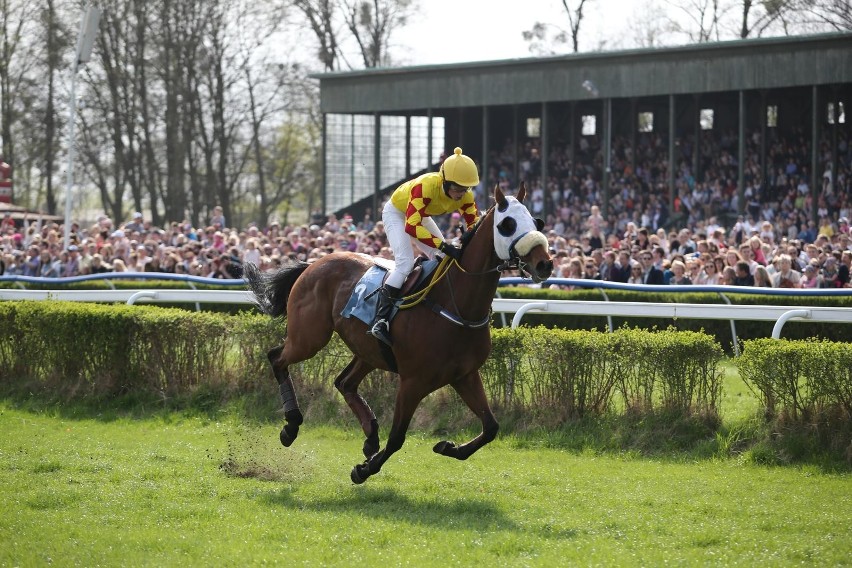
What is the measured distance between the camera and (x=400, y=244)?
7.19 m

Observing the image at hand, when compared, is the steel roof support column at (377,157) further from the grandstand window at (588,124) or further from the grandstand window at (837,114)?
the grandstand window at (837,114)

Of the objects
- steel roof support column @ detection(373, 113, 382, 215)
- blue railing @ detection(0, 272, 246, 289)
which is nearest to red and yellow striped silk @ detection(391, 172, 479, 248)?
blue railing @ detection(0, 272, 246, 289)

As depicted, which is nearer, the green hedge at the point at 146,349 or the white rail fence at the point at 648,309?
the white rail fence at the point at 648,309

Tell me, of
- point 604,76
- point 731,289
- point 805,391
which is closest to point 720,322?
point 731,289

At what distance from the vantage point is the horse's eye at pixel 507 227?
20.5 feet

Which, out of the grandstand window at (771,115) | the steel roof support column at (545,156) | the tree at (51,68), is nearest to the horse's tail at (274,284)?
the steel roof support column at (545,156)

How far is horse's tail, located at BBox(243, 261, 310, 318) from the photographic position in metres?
8.35

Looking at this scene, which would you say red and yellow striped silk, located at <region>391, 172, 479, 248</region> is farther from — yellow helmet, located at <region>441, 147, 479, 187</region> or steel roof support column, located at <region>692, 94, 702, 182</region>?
steel roof support column, located at <region>692, 94, 702, 182</region>

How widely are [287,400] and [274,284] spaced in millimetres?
1107

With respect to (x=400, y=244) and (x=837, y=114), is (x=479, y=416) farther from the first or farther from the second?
(x=837, y=114)

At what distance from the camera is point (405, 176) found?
30.2 metres

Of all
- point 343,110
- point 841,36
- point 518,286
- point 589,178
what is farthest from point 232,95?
point 518,286

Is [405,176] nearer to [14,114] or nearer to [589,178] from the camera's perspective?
[589,178]

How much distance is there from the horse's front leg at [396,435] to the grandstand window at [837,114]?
771 inches
